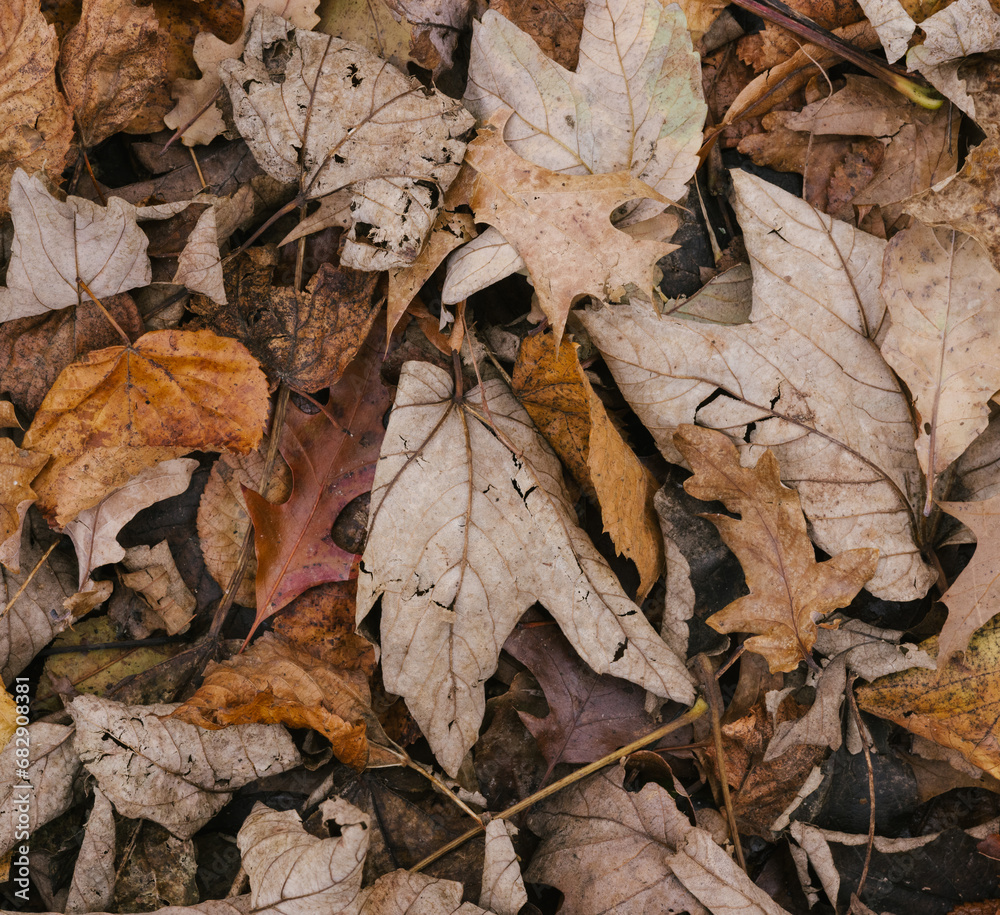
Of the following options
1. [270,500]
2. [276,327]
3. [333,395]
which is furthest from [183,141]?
[270,500]

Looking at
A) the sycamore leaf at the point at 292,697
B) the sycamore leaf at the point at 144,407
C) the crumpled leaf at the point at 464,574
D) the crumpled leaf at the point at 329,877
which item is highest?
the sycamore leaf at the point at 144,407

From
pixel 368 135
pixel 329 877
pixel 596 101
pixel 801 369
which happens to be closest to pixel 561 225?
pixel 596 101

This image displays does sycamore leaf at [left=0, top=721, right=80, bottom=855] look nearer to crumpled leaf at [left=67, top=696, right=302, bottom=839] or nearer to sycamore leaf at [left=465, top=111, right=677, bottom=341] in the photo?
crumpled leaf at [left=67, top=696, right=302, bottom=839]

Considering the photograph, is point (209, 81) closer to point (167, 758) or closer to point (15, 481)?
point (15, 481)

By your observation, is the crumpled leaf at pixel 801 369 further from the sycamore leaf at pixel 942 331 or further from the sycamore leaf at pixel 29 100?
the sycamore leaf at pixel 29 100

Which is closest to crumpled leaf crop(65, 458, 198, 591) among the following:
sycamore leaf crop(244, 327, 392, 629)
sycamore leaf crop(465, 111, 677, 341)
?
sycamore leaf crop(244, 327, 392, 629)

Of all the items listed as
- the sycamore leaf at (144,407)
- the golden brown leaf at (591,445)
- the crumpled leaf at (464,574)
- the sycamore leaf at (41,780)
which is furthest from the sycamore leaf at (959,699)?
the sycamore leaf at (41,780)
